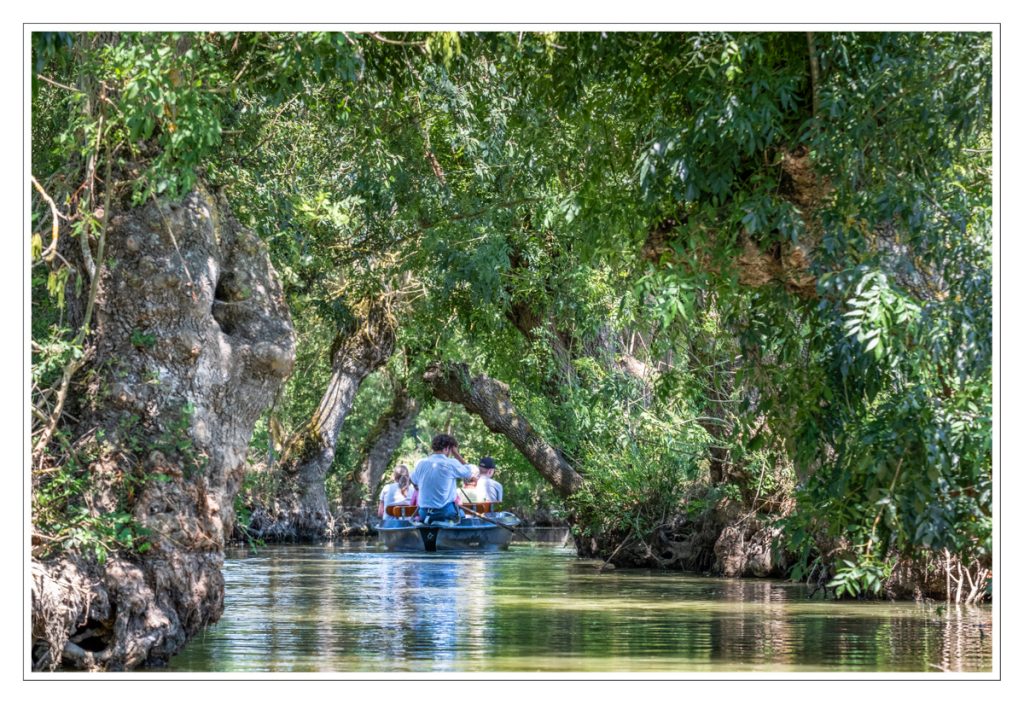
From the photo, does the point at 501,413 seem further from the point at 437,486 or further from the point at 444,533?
the point at 444,533

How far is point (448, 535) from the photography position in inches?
917

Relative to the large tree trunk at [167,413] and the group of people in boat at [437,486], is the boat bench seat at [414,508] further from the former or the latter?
the large tree trunk at [167,413]

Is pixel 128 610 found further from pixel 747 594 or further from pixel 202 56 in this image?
pixel 747 594

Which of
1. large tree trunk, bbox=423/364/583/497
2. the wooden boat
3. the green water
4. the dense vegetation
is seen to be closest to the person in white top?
the wooden boat

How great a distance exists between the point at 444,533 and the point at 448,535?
7 centimetres

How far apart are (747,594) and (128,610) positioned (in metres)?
7.56

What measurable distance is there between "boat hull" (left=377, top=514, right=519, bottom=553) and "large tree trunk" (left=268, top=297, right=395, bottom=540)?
2955 millimetres

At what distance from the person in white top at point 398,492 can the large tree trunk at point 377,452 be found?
7.28 m

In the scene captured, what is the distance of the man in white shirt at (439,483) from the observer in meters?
23.0

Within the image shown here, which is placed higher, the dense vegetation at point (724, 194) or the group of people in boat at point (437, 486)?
the dense vegetation at point (724, 194)

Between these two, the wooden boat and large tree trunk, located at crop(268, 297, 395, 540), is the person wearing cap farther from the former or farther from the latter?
large tree trunk, located at crop(268, 297, 395, 540)

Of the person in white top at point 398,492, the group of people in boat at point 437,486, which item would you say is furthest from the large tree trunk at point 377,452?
the group of people in boat at point 437,486

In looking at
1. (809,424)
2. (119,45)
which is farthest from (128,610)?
(809,424)

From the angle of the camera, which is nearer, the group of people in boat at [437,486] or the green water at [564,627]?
the green water at [564,627]
